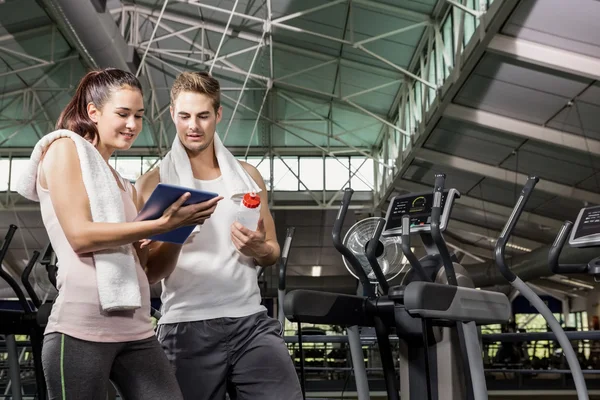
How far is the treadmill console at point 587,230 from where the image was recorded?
2330 millimetres

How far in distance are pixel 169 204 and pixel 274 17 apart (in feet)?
33.5

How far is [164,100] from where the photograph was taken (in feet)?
43.7

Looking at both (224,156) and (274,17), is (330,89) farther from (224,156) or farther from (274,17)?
(224,156)

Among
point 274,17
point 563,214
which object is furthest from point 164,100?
point 563,214

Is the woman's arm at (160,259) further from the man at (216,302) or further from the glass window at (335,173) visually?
the glass window at (335,173)

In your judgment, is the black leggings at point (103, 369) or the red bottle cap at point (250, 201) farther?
the red bottle cap at point (250, 201)

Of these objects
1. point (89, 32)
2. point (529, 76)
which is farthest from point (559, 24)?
point (89, 32)

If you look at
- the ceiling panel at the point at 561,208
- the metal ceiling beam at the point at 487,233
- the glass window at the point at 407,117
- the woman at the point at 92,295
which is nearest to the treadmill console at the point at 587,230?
the woman at the point at 92,295

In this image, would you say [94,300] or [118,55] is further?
[118,55]

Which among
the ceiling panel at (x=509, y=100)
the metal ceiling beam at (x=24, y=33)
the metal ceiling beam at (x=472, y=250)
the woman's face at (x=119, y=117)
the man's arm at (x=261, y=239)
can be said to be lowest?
the man's arm at (x=261, y=239)

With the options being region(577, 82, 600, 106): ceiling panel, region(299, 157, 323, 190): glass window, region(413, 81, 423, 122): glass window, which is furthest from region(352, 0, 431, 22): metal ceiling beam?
region(299, 157, 323, 190): glass window

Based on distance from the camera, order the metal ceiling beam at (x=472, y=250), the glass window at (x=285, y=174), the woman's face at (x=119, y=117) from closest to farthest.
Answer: the woman's face at (x=119, y=117)
the glass window at (x=285, y=174)
the metal ceiling beam at (x=472, y=250)

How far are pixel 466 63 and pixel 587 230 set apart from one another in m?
6.13

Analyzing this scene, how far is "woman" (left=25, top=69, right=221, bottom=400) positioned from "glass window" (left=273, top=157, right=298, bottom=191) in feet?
45.9
